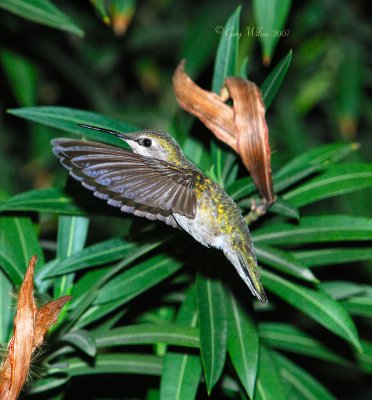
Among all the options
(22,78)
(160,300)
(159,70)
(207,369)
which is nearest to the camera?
(207,369)

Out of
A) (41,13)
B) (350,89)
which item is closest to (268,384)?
(41,13)

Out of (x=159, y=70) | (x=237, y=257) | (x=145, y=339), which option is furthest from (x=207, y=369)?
(x=159, y=70)

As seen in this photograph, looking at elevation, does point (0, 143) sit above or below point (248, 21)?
below

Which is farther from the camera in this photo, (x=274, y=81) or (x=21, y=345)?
(x=274, y=81)

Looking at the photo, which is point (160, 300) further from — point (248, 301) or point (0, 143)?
point (0, 143)

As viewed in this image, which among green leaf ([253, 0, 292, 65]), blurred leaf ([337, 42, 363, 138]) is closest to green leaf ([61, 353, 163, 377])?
green leaf ([253, 0, 292, 65])

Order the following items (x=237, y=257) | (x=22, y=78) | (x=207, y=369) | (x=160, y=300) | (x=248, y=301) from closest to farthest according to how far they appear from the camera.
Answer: (x=207, y=369) → (x=237, y=257) → (x=248, y=301) → (x=160, y=300) → (x=22, y=78)

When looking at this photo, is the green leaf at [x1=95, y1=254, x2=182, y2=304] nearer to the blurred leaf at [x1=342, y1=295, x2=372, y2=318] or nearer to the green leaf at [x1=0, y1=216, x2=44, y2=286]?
the green leaf at [x1=0, y1=216, x2=44, y2=286]

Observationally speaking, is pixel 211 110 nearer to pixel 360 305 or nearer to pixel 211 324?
pixel 211 324
